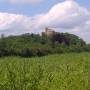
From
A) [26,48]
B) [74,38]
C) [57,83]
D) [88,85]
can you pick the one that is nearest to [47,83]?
[57,83]

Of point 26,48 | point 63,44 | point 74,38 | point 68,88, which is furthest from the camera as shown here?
point 74,38

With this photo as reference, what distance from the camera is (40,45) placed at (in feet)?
197

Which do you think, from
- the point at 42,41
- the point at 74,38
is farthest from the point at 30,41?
the point at 74,38

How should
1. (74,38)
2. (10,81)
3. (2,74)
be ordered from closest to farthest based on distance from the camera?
(10,81), (2,74), (74,38)

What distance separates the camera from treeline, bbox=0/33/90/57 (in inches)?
2067

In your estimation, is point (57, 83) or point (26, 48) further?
point (26, 48)

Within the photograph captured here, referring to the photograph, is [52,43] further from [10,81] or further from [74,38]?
[10,81]

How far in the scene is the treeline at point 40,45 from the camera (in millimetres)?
52503

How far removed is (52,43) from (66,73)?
56214mm

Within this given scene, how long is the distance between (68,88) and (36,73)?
4.61 feet

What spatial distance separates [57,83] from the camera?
8.26 meters

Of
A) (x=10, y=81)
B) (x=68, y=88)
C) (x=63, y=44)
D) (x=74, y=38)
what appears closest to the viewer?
(x=10, y=81)

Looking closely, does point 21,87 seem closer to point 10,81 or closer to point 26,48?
point 10,81

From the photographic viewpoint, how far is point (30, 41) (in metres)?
65.5
